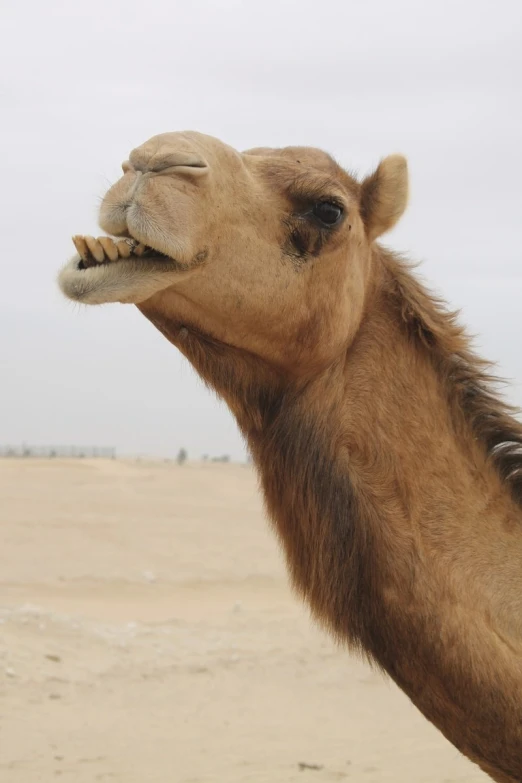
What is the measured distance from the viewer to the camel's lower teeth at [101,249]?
3281 millimetres

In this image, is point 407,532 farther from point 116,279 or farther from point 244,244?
point 116,279

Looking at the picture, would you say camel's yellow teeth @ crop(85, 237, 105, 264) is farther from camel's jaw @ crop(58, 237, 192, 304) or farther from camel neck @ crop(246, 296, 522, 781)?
camel neck @ crop(246, 296, 522, 781)

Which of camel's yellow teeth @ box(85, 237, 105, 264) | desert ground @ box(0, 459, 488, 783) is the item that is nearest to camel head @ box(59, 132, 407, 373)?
camel's yellow teeth @ box(85, 237, 105, 264)

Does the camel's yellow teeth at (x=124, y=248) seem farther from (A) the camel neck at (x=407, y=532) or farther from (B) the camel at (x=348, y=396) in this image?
(A) the camel neck at (x=407, y=532)

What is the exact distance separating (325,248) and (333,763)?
17.4ft

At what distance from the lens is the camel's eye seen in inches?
152

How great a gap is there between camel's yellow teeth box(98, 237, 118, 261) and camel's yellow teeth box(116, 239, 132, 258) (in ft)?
0.04

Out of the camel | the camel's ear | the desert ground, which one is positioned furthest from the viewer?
the desert ground

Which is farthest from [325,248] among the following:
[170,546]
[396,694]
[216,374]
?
[170,546]

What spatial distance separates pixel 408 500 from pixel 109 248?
1.35 m

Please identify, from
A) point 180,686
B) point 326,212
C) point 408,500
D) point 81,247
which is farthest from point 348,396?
point 180,686

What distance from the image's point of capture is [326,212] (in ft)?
12.6

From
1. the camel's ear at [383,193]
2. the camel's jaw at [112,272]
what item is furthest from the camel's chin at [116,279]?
Answer: the camel's ear at [383,193]

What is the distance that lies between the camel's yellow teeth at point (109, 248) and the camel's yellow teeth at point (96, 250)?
0.01m
